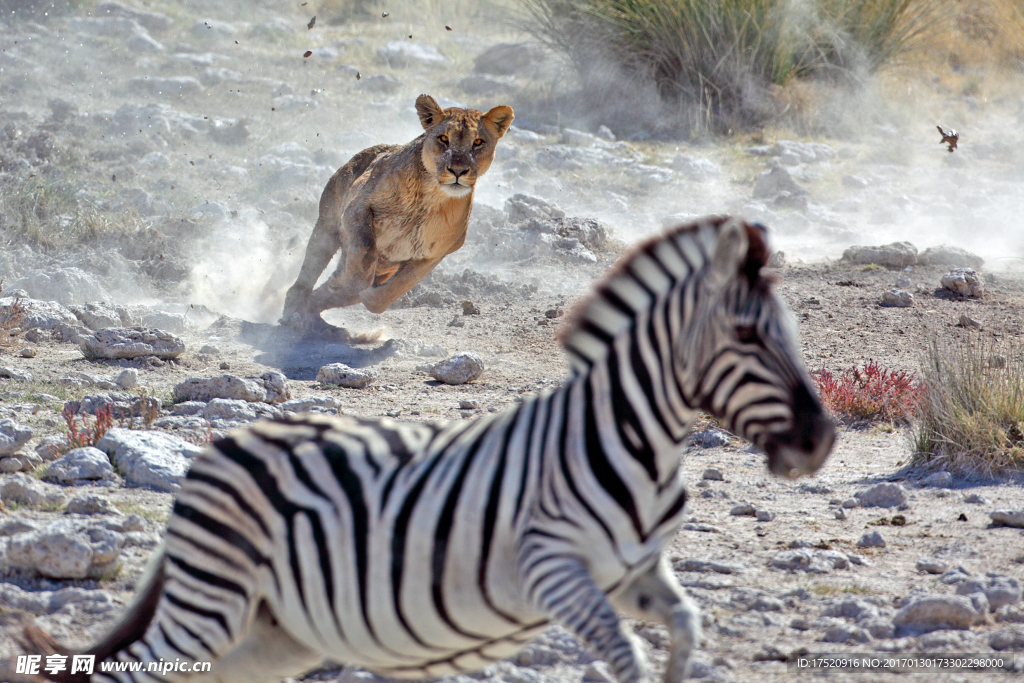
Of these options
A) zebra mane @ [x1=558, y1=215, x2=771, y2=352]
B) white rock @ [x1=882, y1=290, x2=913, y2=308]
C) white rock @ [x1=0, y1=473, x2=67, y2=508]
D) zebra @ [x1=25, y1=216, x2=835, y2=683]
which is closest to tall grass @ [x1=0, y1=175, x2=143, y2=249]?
white rock @ [x1=0, y1=473, x2=67, y2=508]

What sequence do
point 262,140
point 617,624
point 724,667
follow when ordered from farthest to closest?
point 262,140 → point 724,667 → point 617,624

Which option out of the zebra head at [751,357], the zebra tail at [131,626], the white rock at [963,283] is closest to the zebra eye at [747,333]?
the zebra head at [751,357]

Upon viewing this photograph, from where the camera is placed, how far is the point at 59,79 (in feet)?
57.9

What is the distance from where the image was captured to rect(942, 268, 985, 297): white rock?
1015cm

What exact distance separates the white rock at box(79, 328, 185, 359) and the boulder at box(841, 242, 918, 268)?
7.44 metres

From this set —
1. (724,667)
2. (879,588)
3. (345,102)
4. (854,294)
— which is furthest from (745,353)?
(345,102)

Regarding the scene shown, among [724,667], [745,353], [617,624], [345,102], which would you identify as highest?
[345,102]

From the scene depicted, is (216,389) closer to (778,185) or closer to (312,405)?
(312,405)

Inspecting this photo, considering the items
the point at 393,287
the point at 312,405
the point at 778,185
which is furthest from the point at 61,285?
the point at 778,185

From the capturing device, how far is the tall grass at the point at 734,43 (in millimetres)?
16344

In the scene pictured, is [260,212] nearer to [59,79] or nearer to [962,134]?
[59,79]

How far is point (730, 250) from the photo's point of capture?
2447 millimetres

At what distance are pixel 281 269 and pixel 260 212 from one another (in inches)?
71.9

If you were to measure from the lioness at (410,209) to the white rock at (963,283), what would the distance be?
4633 mm
